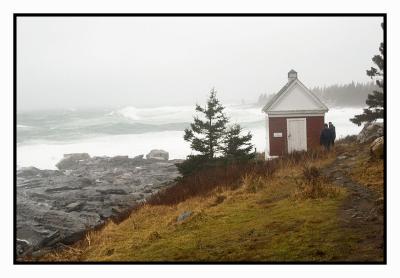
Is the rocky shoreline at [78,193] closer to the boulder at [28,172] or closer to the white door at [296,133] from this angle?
the boulder at [28,172]

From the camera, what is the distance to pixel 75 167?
2820cm

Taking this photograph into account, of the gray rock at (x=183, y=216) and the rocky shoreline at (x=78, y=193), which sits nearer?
the gray rock at (x=183, y=216)

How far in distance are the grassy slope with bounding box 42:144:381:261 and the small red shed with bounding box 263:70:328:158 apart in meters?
6.81

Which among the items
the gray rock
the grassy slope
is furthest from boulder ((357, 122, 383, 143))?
the gray rock

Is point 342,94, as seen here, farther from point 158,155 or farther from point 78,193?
point 158,155

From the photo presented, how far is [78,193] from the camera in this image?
685 inches

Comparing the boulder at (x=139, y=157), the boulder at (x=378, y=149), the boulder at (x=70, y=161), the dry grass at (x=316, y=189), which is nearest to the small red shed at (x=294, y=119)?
the boulder at (x=378, y=149)

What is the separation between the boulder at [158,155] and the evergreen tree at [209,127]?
13.2 metres

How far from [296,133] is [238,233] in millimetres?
10971

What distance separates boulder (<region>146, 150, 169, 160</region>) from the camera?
28312 mm

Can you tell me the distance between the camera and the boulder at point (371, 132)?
15970 millimetres

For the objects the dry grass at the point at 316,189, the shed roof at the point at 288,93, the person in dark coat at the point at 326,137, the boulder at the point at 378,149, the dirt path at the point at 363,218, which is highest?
the shed roof at the point at 288,93

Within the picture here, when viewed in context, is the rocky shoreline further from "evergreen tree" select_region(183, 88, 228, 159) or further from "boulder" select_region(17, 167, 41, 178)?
"evergreen tree" select_region(183, 88, 228, 159)

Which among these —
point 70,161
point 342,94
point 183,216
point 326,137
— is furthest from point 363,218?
point 70,161
